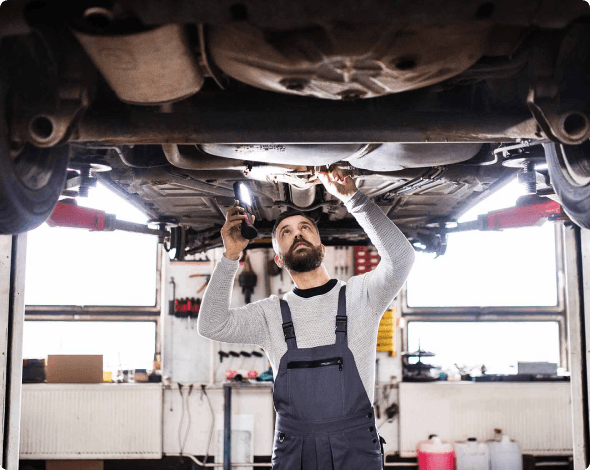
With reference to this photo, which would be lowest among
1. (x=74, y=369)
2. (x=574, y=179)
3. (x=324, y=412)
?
(x=74, y=369)

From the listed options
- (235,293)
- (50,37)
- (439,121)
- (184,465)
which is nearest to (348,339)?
(439,121)

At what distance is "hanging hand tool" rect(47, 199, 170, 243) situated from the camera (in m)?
2.45

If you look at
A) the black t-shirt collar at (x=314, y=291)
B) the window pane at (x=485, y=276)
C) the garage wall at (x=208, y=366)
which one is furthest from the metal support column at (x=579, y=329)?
the window pane at (x=485, y=276)

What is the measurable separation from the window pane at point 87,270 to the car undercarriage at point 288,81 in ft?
13.4

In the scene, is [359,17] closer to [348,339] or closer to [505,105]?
[505,105]

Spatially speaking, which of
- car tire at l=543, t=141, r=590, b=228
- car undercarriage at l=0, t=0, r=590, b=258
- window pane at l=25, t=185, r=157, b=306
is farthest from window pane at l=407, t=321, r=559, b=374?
car tire at l=543, t=141, r=590, b=228

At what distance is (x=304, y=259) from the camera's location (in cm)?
189

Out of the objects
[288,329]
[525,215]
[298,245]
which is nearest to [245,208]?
[298,245]

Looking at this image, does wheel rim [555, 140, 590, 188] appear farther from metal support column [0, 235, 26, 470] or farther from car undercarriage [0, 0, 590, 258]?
metal support column [0, 235, 26, 470]

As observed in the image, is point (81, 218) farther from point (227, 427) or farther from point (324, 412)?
point (227, 427)

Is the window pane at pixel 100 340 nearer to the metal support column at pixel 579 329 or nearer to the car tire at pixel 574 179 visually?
the metal support column at pixel 579 329

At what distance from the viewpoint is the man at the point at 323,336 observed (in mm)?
1622

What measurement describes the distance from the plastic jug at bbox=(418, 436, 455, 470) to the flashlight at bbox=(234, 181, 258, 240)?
3.59 metres

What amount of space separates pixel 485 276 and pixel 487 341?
2.08ft
